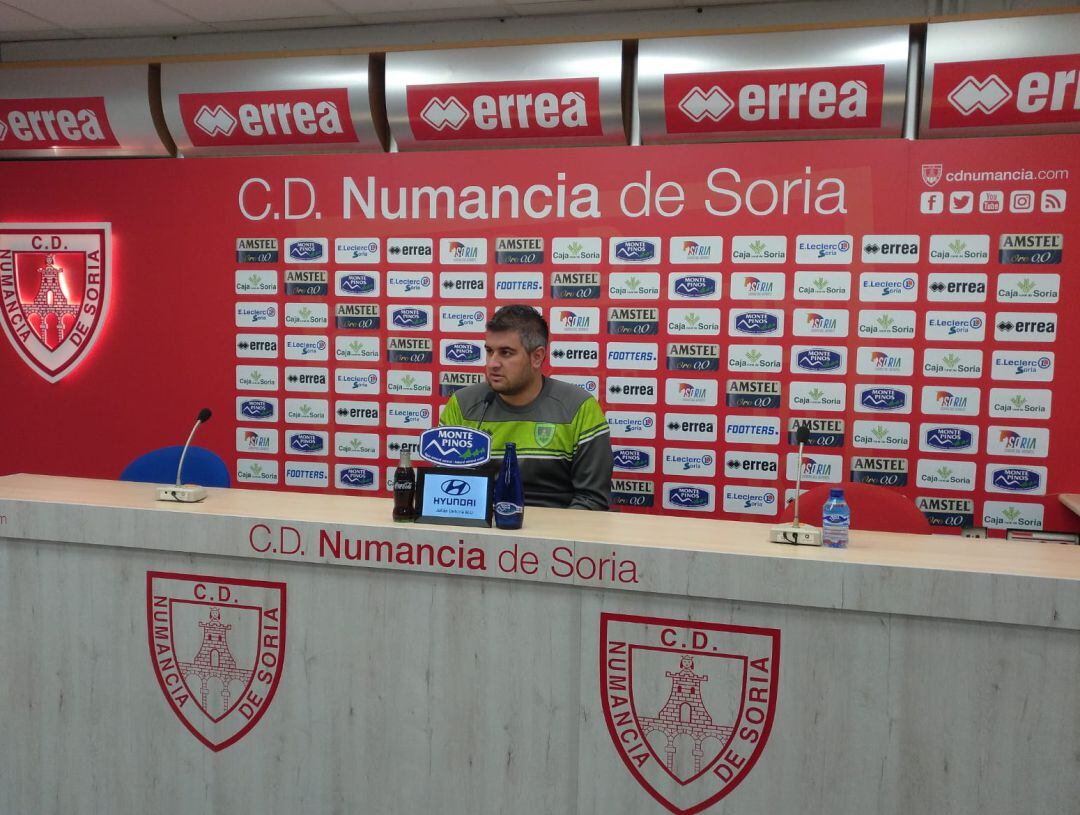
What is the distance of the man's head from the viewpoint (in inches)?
114

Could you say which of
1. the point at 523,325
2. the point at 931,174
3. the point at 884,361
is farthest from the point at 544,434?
the point at 931,174

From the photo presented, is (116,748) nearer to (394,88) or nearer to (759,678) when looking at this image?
(759,678)

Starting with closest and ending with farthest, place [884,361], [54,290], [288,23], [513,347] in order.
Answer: [513,347] → [884,361] → [288,23] → [54,290]

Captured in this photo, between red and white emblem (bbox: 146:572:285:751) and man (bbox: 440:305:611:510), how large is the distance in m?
1.00

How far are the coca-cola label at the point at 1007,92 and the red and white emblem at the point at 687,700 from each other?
2384 millimetres

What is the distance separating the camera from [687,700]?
191cm

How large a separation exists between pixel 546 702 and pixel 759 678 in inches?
18.7

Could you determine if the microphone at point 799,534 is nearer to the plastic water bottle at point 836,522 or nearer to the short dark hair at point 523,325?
the plastic water bottle at point 836,522

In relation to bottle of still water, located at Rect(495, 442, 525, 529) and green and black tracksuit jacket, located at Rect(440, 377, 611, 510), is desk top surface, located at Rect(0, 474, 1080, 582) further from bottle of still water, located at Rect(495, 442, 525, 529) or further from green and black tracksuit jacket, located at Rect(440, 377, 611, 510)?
green and black tracksuit jacket, located at Rect(440, 377, 611, 510)

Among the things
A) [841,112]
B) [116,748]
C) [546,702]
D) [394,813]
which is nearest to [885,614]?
[546,702]

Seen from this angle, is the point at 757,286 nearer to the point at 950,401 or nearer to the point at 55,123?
the point at 950,401

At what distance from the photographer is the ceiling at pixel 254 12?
367 cm

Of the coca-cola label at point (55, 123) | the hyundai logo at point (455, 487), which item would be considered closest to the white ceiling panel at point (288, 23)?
the coca-cola label at point (55, 123)

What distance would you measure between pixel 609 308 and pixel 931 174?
4.46 ft
